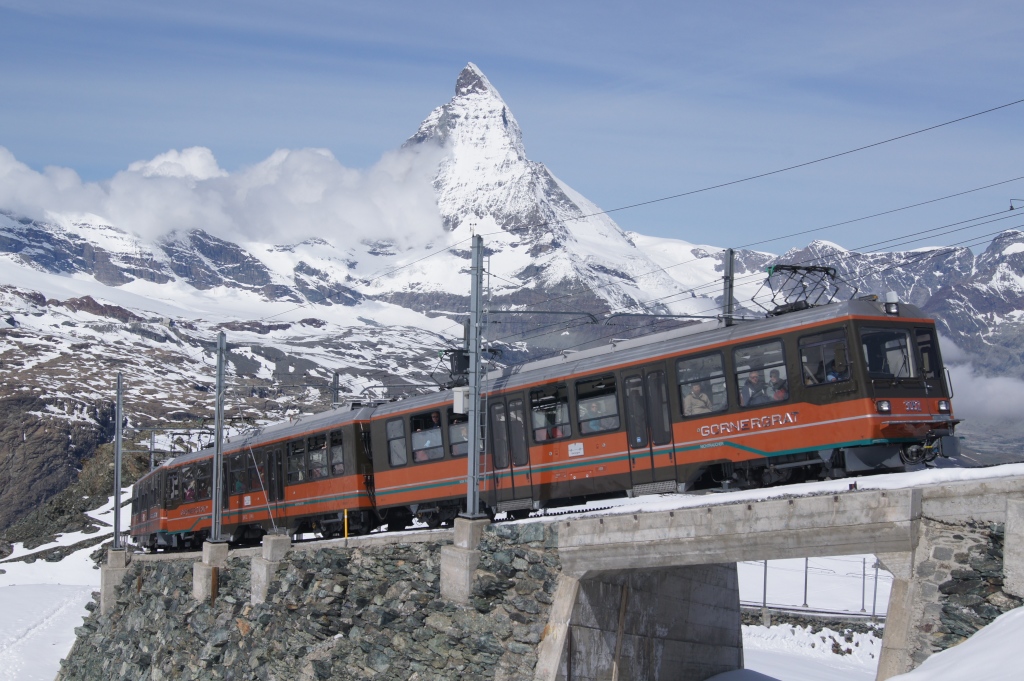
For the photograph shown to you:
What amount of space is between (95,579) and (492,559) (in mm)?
60044

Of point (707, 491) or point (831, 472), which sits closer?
point (831, 472)

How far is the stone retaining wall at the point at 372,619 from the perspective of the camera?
67.9 feet

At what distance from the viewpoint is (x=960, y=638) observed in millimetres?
14688

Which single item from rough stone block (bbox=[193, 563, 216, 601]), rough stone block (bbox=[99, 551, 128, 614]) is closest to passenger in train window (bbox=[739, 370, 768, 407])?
rough stone block (bbox=[193, 563, 216, 601])

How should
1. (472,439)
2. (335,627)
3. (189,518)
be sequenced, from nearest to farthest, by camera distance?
(472,439)
(335,627)
(189,518)

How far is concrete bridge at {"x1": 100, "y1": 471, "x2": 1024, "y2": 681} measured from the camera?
1496 centimetres

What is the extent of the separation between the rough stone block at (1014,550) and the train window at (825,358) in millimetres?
5157

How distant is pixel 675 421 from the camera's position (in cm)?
2155

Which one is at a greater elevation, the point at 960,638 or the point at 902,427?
the point at 902,427

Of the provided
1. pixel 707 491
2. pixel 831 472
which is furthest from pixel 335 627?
pixel 831 472

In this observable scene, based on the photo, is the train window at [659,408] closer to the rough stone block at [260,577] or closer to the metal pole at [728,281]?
the metal pole at [728,281]

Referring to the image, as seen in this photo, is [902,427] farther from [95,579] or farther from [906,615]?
[95,579]

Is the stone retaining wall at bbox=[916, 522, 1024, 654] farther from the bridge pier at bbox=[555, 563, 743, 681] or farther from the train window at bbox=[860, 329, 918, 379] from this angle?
the bridge pier at bbox=[555, 563, 743, 681]

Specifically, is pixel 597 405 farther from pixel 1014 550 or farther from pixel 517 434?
pixel 1014 550
